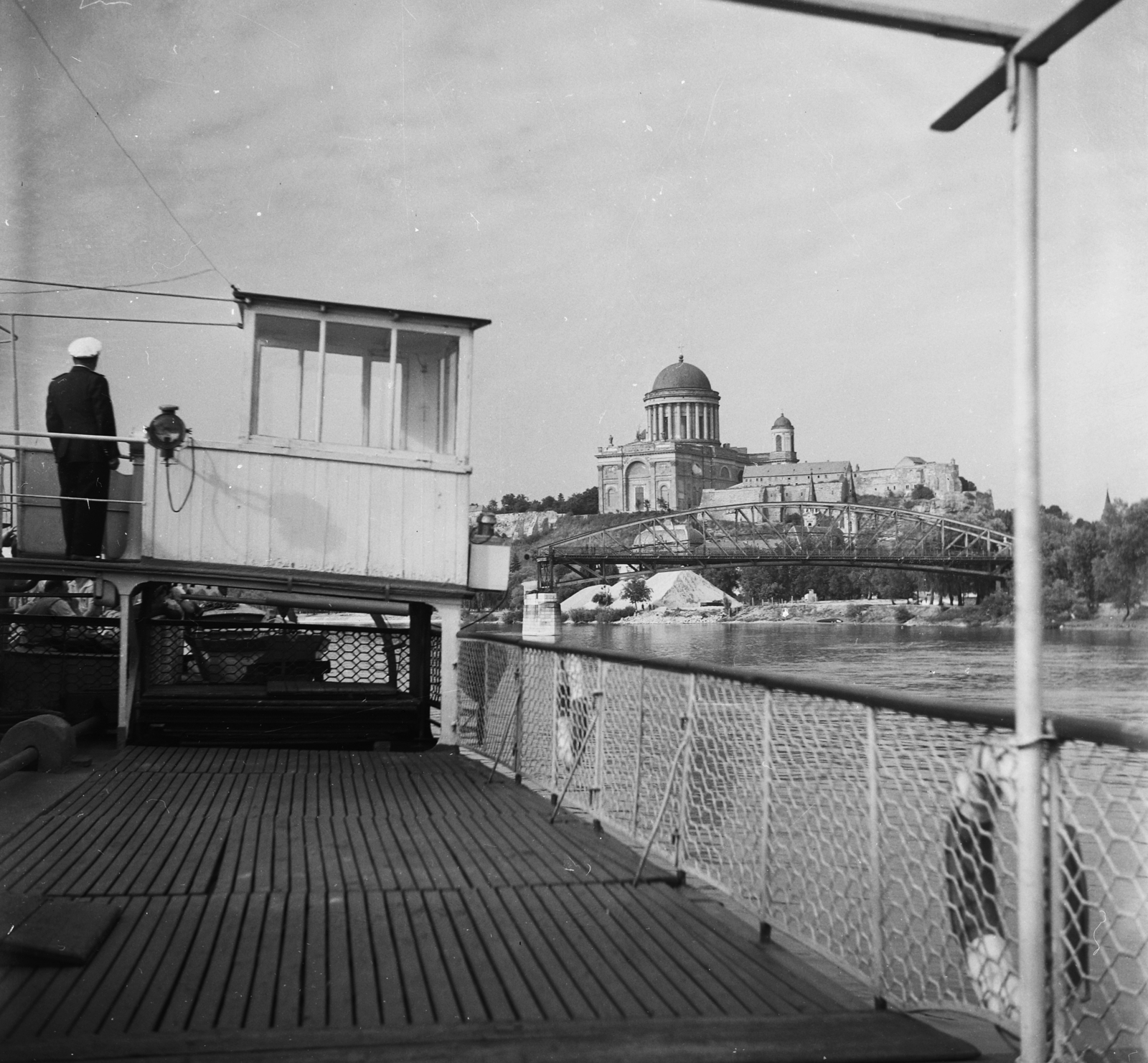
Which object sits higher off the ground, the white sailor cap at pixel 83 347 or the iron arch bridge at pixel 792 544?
the iron arch bridge at pixel 792 544

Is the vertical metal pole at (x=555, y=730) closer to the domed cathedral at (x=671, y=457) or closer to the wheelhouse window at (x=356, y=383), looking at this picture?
the wheelhouse window at (x=356, y=383)

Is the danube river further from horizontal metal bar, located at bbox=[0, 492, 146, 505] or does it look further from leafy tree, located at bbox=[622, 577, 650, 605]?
horizontal metal bar, located at bbox=[0, 492, 146, 505]

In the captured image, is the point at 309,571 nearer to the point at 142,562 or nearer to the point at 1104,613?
the point at 142,562

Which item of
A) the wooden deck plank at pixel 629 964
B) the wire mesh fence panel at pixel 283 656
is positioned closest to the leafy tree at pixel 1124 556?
the wire mesh fence panel at pixel 283 656

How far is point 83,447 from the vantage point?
795cm

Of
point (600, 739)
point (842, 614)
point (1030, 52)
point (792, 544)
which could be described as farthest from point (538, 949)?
point (792, 544)

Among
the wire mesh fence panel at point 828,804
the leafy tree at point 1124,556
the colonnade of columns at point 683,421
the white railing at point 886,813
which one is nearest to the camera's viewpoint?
the white railing at point 886,813

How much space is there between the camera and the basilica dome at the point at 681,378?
402 feet

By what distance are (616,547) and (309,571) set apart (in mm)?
64515

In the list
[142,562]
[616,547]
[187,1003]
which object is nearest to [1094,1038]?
[187,1003]

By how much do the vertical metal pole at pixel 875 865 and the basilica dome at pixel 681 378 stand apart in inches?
4498

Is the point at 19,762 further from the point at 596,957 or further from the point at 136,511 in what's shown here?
the point at 596,957

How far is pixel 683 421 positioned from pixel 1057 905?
114 meters

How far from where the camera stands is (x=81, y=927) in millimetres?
3412
